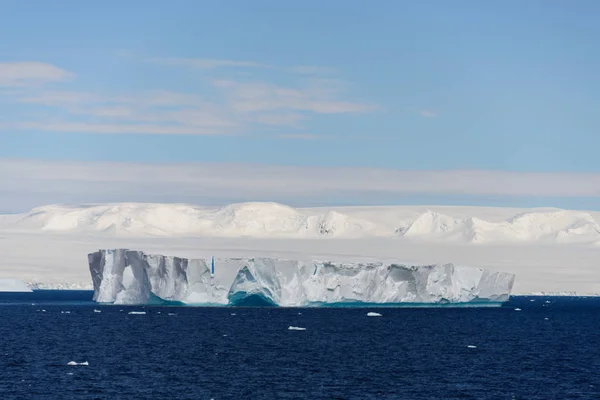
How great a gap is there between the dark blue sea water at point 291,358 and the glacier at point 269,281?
2151 millimetres

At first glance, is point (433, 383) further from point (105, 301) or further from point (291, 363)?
point (105, 301)

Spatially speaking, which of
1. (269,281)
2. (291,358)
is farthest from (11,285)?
(291,358)

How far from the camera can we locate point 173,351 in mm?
58469

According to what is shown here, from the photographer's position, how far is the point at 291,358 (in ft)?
182

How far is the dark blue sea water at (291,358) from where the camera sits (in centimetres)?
4266

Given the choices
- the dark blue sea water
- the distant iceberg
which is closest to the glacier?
the dark blue sea water

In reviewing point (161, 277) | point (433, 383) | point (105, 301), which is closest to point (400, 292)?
point (161, 277)

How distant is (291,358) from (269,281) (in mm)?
32985

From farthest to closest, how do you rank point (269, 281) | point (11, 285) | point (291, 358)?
point (11, 285) → point (269, 281) → point (291, 358)

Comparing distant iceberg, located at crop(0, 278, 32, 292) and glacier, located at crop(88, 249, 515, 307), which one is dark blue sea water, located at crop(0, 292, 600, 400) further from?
distant iceberg, located at crop(0, 278, 32, 292)

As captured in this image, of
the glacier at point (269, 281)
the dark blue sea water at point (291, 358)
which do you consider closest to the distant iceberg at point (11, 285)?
the glacier at point (269, 281)

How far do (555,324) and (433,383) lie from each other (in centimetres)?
5150

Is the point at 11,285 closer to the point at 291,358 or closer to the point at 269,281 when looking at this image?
the point at 269,281

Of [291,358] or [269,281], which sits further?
[269,281]
